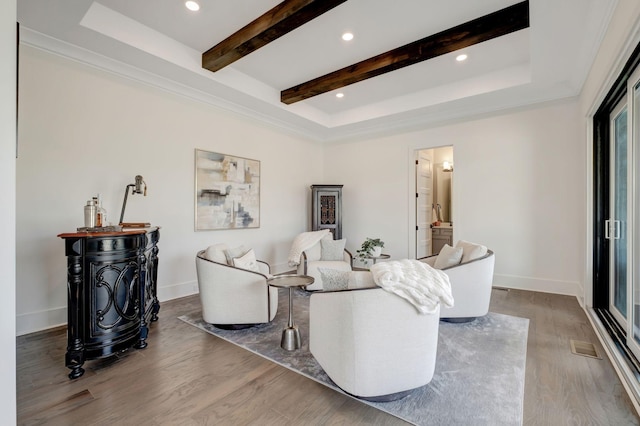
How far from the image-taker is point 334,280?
213 centimetres

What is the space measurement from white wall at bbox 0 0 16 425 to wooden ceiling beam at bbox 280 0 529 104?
3.40m

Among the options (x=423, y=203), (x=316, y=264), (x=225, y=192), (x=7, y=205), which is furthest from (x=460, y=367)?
(x=423, y=203)

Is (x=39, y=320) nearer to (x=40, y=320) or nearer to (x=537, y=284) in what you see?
(x=40, y=320)

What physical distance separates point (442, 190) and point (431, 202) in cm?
107

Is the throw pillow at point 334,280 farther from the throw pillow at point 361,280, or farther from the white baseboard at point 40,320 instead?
the white baseboard at point 40,320

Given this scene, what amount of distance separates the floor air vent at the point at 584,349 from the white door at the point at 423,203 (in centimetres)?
304

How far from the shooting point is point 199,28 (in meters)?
3.27

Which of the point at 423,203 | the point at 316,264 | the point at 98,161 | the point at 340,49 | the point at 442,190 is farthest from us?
the point at 442,190

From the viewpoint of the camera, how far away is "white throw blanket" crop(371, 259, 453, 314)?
181cm

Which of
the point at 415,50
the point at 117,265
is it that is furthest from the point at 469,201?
the point at 117,265

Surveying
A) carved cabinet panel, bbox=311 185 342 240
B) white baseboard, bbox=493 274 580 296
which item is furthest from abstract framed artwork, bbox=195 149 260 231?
white baseboard, bbox=493 274 580 296

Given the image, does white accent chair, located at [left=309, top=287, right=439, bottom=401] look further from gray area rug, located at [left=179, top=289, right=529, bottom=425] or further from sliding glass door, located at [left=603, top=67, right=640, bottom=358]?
sliding glass door, located at [left=603, top=67, right=640, bottom=358]

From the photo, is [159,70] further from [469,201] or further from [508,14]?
[469,201]

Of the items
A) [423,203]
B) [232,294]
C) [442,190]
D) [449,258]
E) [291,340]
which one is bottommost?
[291,340]
